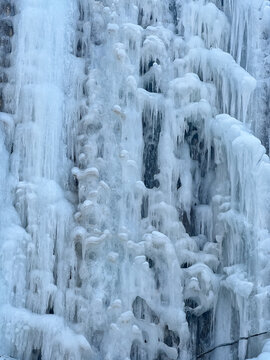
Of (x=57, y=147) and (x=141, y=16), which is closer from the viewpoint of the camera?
(x=57, y=147)

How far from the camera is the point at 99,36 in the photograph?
9711 millimetres

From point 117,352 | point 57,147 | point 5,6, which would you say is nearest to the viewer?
point 117,352

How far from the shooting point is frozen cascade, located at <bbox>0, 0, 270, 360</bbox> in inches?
328

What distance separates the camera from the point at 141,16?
9977 millimetres

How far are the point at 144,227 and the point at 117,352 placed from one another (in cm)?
140

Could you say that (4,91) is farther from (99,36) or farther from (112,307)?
(112,307)

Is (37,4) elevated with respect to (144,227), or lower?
elevated

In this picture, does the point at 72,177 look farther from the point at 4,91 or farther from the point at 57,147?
the point at 4,91

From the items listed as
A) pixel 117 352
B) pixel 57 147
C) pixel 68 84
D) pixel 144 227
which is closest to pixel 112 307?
pixel 117 352

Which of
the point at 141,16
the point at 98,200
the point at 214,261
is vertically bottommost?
the point at 214,261

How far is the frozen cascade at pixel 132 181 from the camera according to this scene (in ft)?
27.3

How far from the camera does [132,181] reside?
9031 mm

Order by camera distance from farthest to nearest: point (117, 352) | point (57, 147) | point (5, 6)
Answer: point (5, 6)
point (57, 147)
point (117, 352)

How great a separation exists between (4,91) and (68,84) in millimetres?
738
